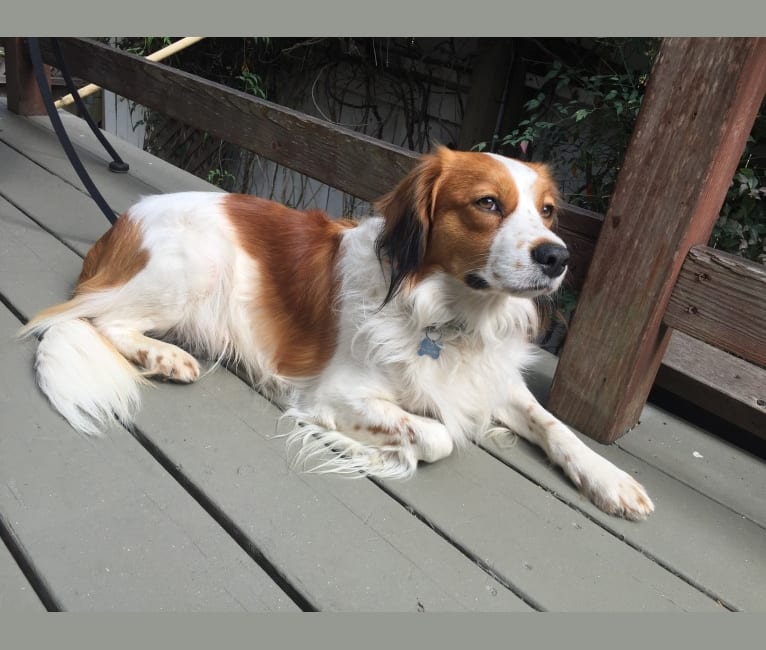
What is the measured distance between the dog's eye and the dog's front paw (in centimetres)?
70

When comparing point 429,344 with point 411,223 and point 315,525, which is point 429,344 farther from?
point 315,525

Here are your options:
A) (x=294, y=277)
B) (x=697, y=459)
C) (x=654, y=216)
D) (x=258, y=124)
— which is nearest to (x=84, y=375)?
(x=294, y=277)

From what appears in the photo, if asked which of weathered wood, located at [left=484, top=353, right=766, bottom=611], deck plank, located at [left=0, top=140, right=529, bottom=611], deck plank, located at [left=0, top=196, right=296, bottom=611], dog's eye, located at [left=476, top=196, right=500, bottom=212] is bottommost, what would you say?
deck plank, located at [left=0, top=196, right=296, bottom=611]

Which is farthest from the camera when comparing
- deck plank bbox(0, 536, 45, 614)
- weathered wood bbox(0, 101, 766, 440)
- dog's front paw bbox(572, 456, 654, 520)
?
weathered wood bbox(0, 101, 766, 440)

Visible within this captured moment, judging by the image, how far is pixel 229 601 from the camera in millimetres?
1314

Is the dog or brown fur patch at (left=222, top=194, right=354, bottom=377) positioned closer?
the dog

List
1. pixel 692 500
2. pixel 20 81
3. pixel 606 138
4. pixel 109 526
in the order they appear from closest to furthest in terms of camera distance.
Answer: pixel 109 526, pixel 692 500, pixel 606 138, pixel 20 81

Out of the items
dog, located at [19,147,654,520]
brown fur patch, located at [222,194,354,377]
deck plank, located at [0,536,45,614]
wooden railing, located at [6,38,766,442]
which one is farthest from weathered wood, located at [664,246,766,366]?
deck plank, located at [0,536,45,614]

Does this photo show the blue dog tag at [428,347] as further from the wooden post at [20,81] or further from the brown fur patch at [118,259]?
the wooden post at [20,81]

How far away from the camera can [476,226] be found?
1729 mm

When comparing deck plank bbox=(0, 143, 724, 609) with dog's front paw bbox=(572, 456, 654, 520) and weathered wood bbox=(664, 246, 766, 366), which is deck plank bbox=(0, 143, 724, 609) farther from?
weathered wood bbox=(664, 246, 766, 366)

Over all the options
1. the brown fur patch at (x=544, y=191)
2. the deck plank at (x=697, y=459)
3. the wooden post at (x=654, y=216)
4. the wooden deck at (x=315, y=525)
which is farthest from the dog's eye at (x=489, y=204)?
the deck plank at (x=697, y=459)

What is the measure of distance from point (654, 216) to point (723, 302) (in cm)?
27

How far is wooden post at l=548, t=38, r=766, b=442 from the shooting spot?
1.58 meters
